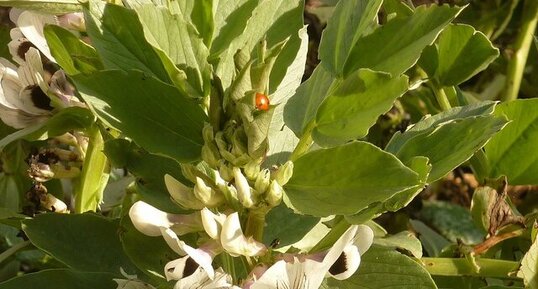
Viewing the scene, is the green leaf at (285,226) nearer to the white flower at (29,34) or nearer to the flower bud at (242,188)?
the flower bud at (242,188)

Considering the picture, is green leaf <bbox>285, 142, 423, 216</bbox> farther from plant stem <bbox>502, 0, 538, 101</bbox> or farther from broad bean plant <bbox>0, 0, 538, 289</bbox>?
plant stem <bbox>502, 0, 538, 101</bbox>

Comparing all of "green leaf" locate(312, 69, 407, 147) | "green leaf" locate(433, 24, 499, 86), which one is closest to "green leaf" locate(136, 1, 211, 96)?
"green leaf" locate(312, 69, 407, 147)

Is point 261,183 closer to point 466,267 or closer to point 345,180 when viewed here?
point 345,180

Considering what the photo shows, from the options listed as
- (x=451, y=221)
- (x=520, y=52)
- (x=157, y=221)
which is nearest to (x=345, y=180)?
(x=157, y=221)

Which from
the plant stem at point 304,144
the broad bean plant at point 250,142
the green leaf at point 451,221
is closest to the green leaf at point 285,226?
the broad bean plant at point 250,142

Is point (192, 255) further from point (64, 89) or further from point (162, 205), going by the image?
point (64, 89)
